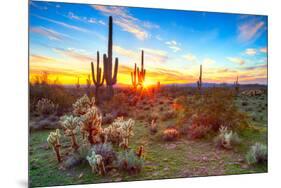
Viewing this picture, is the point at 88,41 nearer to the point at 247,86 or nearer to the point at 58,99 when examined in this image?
the point at 58,99

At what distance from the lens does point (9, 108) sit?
3.94 m

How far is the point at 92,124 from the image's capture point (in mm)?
4203

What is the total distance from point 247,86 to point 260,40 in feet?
2.44

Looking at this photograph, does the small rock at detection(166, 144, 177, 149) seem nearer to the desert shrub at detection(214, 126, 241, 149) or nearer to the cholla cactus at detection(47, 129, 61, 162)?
the desert shrub at detection(214, 126, 241, 149)

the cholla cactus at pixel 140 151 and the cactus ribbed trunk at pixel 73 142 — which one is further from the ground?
the cactus ribbed trunk at pixel 73 142

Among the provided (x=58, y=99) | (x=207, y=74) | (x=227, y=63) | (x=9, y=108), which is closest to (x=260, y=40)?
(x=227, y=63)

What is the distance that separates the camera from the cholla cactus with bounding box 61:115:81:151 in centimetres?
413

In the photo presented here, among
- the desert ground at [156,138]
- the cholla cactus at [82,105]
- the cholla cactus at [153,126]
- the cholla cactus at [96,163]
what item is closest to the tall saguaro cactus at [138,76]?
the desert ground at [156,138]

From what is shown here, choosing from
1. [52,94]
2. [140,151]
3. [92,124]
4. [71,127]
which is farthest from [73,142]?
[140,151]

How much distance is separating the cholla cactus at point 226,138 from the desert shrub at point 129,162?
122 centimetres

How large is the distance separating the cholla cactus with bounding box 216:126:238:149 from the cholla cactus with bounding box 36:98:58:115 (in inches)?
93.1

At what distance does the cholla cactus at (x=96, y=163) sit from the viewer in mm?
4035

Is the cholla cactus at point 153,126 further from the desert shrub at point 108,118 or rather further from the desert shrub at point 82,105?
the desert shrub at point 82,105

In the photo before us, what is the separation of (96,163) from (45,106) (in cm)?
98
